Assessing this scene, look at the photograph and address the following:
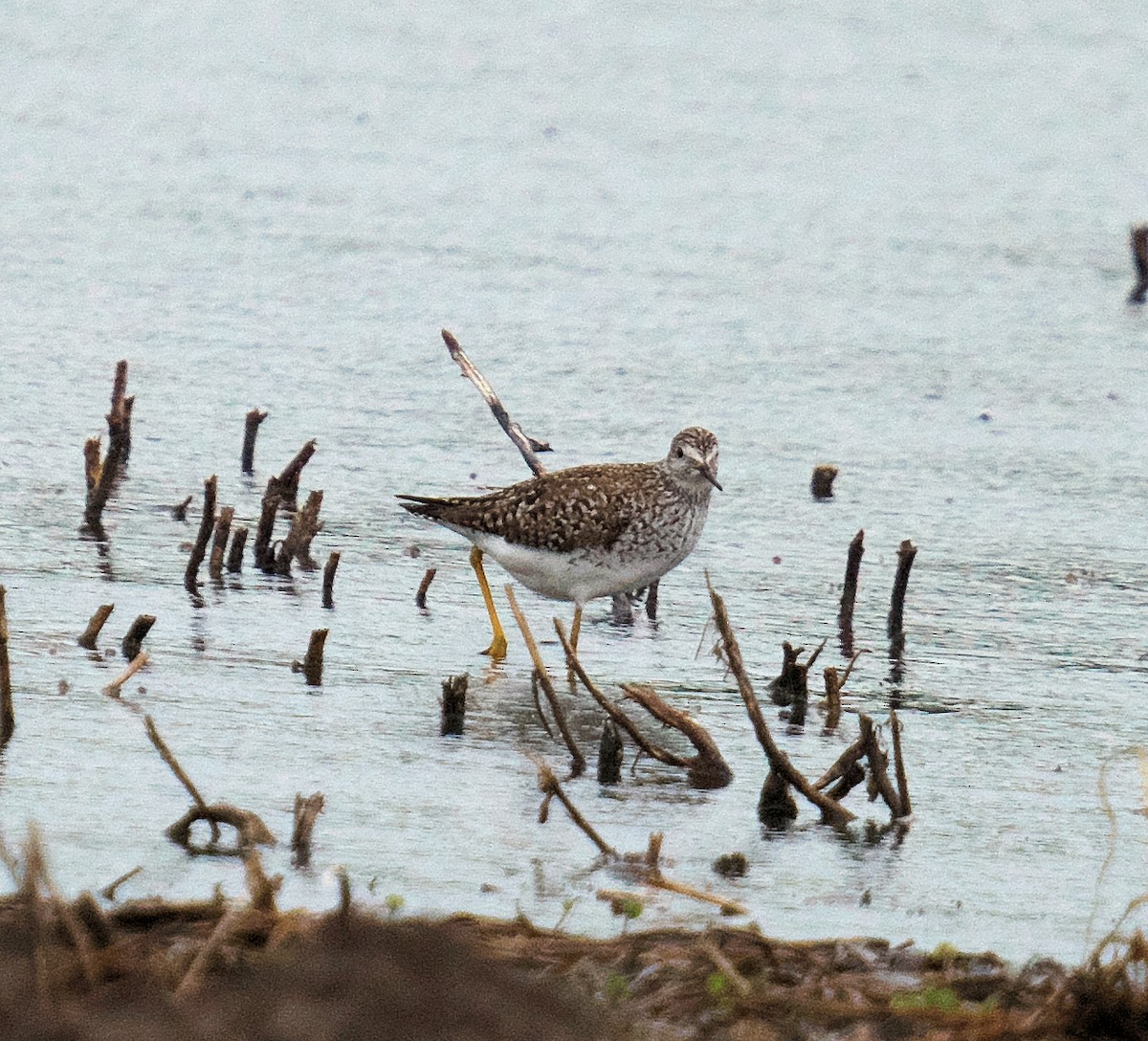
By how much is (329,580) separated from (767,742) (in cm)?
316

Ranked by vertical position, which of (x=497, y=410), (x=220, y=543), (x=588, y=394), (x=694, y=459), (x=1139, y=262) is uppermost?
(x=1139, y=262)

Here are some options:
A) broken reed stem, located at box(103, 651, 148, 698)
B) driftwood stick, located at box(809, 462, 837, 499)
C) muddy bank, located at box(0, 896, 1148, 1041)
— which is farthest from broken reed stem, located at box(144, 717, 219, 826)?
driftwood stick, located at box(809, 462, 837, 499)

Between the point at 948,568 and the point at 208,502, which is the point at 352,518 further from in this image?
the point at 948,568

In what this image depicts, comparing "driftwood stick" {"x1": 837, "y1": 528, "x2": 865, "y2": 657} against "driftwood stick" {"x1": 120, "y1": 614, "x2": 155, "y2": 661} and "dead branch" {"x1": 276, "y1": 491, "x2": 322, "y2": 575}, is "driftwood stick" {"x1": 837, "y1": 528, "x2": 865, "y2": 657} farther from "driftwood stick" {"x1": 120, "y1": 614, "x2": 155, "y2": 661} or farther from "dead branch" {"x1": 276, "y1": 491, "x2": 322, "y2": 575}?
"driftwood stick" {"x1": 120, "y1": 614, "x2": 155, "y2": 661}

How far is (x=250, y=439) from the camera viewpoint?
10.9 meters

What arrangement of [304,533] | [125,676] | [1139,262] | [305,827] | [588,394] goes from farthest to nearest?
→ [1139,262], [588,394], [304,533], [125,676], [305,827]

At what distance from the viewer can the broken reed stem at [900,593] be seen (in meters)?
8.64

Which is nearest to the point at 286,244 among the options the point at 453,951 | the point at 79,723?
the point at 79,723

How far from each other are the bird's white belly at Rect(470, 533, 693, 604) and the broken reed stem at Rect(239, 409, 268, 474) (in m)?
2.20

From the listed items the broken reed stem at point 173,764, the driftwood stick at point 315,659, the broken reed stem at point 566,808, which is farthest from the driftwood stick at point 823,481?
the broken reed stem at point 173,764

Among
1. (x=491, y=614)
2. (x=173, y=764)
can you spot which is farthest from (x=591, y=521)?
(x=173, y=764)

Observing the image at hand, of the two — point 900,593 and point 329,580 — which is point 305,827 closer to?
point 329,580

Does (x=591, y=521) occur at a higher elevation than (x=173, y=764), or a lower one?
higher

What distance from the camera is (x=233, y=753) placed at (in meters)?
6.83
